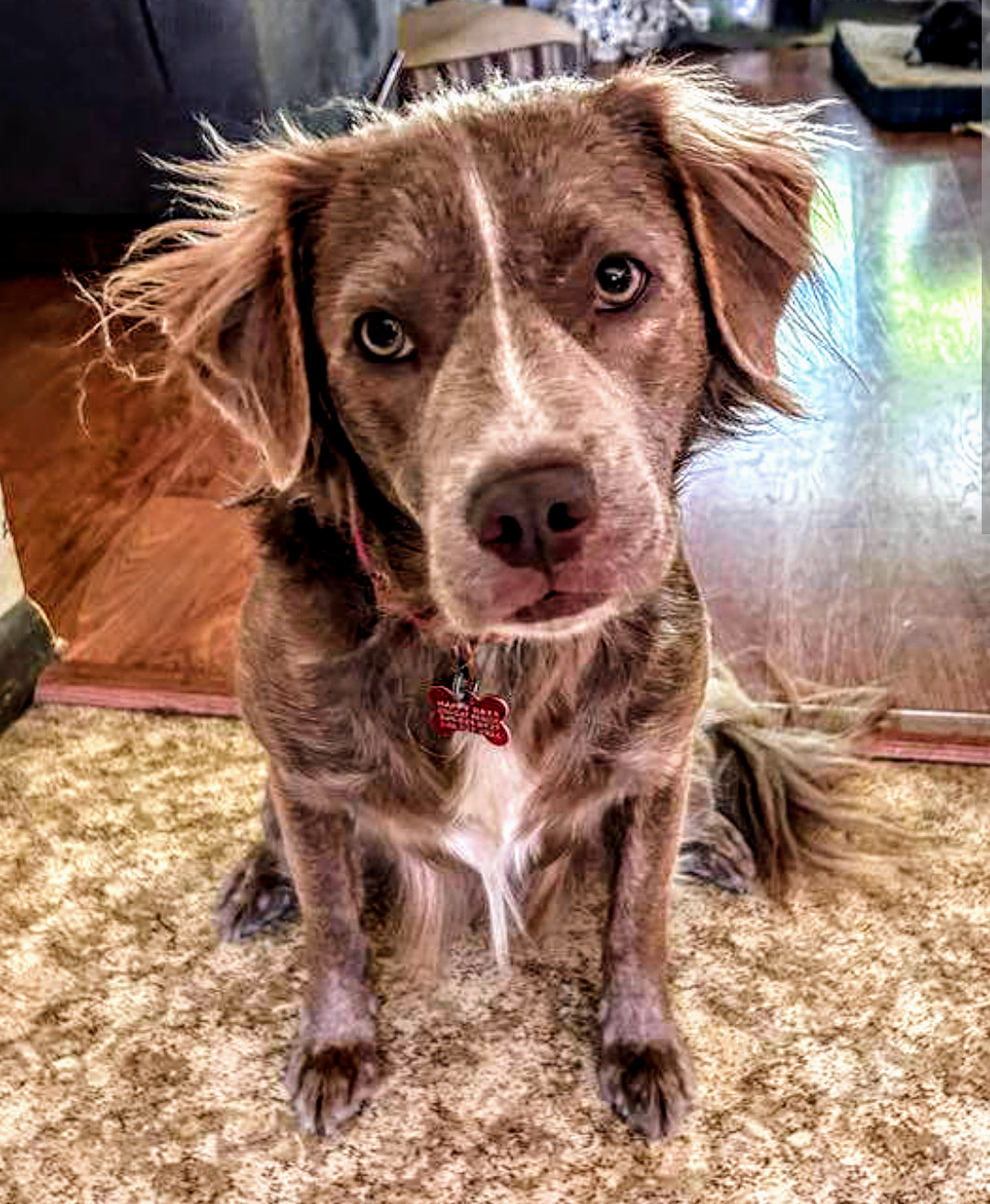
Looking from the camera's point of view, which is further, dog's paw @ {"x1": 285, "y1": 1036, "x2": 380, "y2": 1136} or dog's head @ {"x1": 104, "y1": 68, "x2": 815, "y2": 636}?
dog's paw @ {"x1": 285, "y1": 1036, "x2": 380, "y2": 1136}

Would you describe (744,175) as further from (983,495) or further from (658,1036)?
(983,495)

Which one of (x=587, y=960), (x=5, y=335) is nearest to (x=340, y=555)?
(x=587, y=960)

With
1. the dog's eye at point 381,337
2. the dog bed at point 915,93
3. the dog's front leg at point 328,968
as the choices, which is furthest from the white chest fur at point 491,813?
the dog bed at point 915,93

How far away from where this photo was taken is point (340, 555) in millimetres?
1364

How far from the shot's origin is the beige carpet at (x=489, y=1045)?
1.42 meters

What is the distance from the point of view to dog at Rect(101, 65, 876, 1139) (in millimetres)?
1139

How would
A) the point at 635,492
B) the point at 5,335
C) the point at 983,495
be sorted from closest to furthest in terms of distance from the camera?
the point at 635,492 < the point at 983,495 < the point at 5,335

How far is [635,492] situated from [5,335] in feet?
8.00

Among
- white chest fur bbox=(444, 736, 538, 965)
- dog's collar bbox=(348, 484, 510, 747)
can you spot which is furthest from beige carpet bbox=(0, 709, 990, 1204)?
dog's collar bbox=(348, 484, 510, 747)

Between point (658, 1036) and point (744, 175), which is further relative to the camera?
point (658, 1036)

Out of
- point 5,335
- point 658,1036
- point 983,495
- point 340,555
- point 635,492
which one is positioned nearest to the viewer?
point 635,492

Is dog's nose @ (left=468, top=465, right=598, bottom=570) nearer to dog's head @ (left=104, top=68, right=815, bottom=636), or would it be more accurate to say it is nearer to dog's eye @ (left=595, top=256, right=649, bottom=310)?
dog's head @ (left=104, top=68, right=815, bottom=636)

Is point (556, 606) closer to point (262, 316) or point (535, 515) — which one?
point (535, 515)

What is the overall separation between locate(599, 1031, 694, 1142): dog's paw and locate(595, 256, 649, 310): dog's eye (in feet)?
2.41
